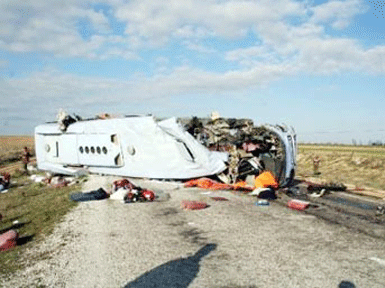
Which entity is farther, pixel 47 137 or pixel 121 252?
pixel 47 137

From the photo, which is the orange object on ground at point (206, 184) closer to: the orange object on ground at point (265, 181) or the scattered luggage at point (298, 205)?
the orange object on ground at point (265, 181)

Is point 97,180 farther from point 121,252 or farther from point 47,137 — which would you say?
point 121,252

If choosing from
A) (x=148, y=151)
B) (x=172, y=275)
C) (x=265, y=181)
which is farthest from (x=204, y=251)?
(x=148, y=151)

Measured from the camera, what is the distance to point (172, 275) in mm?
6383

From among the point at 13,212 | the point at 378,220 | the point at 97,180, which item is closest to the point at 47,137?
the point at 97,180

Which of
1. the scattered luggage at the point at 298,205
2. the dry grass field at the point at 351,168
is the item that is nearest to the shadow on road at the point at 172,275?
the scattered luggage at the point at 298,205

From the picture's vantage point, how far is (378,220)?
33.6 ft

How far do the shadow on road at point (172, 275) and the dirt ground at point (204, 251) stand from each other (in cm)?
2

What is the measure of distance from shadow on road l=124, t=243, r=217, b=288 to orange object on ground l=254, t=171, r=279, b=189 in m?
7.85

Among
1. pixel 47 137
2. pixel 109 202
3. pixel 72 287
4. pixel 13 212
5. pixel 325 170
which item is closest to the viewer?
pixel 72 287

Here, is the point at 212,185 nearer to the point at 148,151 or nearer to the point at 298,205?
the point at 148,151

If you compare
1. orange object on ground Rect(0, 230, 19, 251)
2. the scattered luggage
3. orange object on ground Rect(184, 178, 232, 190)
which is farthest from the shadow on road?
orange object on ground Rect(184, 178, 232, 190)

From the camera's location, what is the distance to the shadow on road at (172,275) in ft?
19.9

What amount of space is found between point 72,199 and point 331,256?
342 inches
